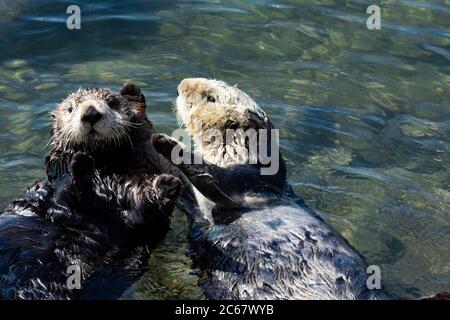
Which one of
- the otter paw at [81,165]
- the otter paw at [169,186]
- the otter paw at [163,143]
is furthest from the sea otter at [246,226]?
the otter paw at [81,165]

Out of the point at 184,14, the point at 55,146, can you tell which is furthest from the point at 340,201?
the point at 184,14

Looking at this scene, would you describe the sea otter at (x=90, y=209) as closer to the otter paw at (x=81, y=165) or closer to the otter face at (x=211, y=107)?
the otter paw at (x=81, y=165)

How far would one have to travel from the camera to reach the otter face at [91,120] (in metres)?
5.62

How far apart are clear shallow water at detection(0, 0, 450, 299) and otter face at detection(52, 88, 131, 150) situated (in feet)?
3.31

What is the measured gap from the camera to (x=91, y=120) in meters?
5.61

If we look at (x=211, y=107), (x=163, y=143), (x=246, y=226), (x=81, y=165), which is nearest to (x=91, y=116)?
(x=81, y=165)

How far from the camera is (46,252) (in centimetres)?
529

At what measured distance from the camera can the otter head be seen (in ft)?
20.0

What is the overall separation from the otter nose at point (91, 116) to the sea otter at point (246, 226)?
2.02 ft

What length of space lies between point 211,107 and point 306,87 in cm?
252

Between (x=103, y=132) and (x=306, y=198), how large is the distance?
6.94 ft

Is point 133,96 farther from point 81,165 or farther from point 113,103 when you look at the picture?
point 81,165

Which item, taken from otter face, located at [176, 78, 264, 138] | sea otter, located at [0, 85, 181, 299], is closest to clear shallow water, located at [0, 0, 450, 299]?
sea otter, located at [0, 85, 181, 299]
